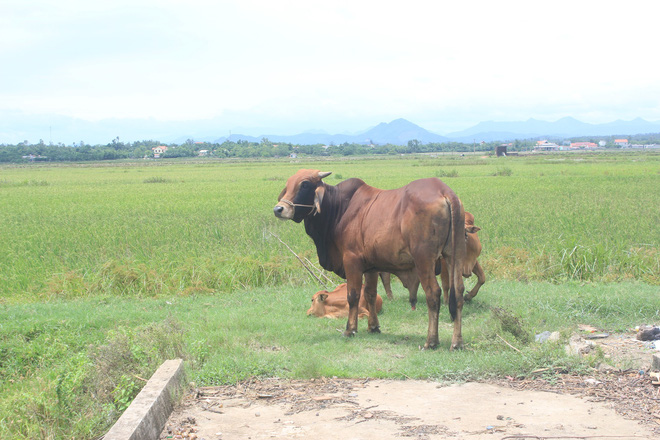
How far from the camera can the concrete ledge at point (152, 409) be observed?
159 inches

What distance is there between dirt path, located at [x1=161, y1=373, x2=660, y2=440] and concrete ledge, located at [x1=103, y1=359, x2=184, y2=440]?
117 millimetres

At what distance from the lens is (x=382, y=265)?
7.00 m

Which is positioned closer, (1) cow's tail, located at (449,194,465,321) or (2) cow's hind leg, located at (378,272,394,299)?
(1) cow's tail, located at (449,194,465,321)

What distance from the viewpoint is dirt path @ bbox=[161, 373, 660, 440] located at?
4.27 meters

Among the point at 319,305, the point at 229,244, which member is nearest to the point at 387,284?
the point at 319,305

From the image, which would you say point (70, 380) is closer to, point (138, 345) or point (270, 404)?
point (138, 345)

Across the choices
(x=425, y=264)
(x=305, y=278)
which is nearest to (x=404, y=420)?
(x=425, y=264)

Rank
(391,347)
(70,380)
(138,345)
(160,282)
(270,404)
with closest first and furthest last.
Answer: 1. (270,404)
2. (70,380)
3. (138,345)
4. (391,347)
5. (160,282)

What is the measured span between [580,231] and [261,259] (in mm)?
7067

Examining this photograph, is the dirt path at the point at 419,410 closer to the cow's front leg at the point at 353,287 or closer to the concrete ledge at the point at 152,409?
the concrete ledge at the point at 152,409

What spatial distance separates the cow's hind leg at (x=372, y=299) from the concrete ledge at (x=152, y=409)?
260cm

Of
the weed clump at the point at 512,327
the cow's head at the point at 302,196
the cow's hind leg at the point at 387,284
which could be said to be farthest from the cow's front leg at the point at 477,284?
the cow's head at the point at 302,196

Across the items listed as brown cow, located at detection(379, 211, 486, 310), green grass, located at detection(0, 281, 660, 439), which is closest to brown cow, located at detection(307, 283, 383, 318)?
green grass, located at detection(0, 281, 660, 439)

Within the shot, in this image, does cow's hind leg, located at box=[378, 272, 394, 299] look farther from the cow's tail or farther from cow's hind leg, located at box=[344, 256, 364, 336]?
the cow's tail
